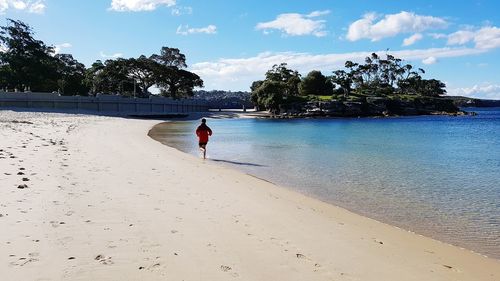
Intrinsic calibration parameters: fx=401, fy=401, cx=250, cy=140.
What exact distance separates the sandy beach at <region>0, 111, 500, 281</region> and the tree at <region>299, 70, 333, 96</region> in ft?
405

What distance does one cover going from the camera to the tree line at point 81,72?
8669 centimetres

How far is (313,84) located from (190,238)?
424 ft

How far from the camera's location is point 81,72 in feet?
397

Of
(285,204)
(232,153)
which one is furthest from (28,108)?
(285,204)

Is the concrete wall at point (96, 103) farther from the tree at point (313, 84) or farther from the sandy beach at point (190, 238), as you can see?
the sandy beach at point (190, 238)

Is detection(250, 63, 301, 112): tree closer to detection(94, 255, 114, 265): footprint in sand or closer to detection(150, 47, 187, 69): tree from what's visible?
detection(150, 47, 187, 69): tree

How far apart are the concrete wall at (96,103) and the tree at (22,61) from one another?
2388 centimetres

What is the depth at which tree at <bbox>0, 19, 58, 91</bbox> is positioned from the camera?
85.9 metres

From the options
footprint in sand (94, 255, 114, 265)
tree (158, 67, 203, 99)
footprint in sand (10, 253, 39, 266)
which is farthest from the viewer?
tree (158, 67, 203, 99)

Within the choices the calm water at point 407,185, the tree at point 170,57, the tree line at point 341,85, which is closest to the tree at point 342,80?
the tree line at point 341,85

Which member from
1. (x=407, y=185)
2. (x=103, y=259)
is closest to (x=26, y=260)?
(x=103, y=259)

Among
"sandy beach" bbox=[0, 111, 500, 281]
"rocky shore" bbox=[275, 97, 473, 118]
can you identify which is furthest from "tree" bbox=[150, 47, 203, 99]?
"sandy beach" bbox=[0, 111, 500, 281]

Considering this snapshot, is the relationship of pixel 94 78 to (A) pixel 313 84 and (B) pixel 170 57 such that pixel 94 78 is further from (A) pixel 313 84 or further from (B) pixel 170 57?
(A) pixel 313 84

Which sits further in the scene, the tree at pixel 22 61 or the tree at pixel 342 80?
the tree at pixel 342 80
